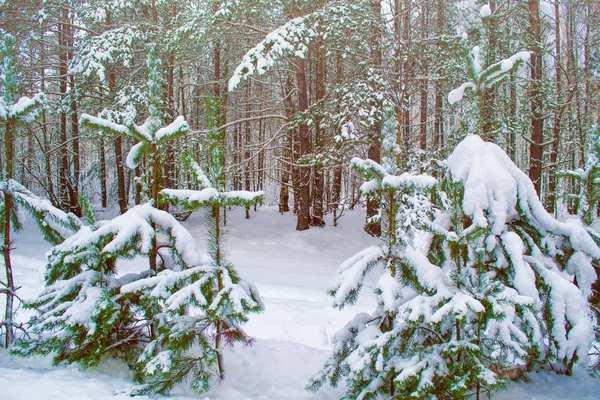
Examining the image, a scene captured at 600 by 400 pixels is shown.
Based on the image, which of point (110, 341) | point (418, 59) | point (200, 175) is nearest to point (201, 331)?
point (110, 341)

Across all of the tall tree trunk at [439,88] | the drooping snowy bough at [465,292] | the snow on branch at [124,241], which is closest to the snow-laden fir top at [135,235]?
the snow on branch at [124,241]

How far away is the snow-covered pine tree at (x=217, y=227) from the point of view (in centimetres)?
342

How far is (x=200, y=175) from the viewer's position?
365cm

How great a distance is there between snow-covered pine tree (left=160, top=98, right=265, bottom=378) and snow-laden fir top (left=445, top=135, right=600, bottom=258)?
6.08 ft

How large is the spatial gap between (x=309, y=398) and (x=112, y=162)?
16.9 meters

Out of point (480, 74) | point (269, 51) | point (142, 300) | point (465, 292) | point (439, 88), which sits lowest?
point (142, 300)

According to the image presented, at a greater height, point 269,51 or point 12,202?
point 269,51

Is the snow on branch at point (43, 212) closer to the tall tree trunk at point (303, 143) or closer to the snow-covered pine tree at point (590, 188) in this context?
the snow-covered pine tree at point (590, 188)

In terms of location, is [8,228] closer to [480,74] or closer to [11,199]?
[11,199]

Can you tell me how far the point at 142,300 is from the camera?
138 inches

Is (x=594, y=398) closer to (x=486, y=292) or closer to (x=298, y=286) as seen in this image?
(x=486, y=292)

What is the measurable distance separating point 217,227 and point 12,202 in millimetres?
2589

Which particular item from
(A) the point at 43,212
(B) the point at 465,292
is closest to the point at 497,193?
(B) the point at 465,292

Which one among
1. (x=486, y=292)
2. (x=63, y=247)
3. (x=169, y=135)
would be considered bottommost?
(x=486, y=292)
